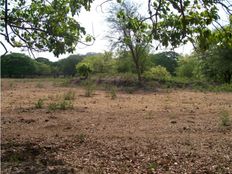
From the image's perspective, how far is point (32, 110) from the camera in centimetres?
1115

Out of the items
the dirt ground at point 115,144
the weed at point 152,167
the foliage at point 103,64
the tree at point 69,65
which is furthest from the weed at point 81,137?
the tree at point 69,65

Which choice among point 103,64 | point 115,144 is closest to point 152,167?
point 115,144

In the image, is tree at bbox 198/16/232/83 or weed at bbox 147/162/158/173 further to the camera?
tree at bbox 198/16/232/83

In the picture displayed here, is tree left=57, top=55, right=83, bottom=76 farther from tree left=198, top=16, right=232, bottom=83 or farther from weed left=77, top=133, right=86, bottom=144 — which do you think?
weed left=77, top=133, right=86, bottom=144

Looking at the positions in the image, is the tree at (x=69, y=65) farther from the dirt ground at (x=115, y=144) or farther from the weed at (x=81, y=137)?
the weed at (x=81, y=137)

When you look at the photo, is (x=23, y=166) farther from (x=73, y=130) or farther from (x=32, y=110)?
(x=32, y=110)

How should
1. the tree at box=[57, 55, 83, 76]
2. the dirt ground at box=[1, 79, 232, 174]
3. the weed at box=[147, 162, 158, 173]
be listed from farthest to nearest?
the tree at box=[57, 55, 83, 76], the dirt ground at box=[1, 79, 232, 174], the weed at box=[147, 162, 158, 173]

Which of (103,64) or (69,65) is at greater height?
(69,65)

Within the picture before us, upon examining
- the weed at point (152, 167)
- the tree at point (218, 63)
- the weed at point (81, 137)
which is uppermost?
the tree at point (218, 63)

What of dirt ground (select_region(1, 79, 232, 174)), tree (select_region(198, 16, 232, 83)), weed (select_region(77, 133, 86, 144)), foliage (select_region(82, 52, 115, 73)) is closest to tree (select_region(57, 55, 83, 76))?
foliage (select_region(82, 52, 115, 73))

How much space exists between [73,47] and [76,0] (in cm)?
89

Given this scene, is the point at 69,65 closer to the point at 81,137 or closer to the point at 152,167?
the point at 81,137

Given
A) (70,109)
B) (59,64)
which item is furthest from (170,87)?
(59,64)

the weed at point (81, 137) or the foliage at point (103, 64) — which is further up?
the foliage at point (103, 64)
